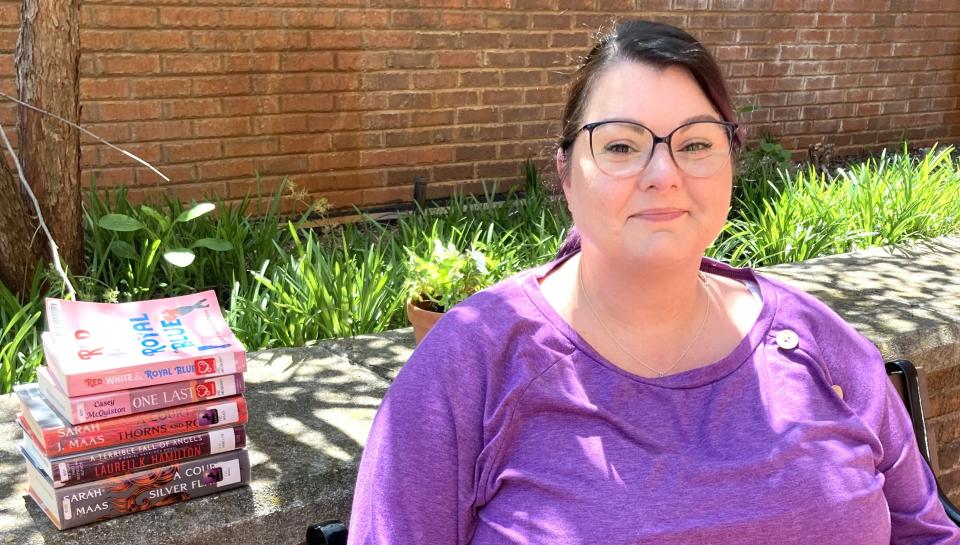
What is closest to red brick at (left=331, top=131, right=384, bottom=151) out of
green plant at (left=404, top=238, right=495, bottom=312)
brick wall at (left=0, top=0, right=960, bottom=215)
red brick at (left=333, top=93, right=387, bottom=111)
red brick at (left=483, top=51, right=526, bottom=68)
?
brick wall at (left=0, top=0, right=960, bottom=215)

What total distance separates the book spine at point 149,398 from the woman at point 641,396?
1.51 ft

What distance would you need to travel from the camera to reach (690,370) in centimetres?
194

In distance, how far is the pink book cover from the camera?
1.97 m

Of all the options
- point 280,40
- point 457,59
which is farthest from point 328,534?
point 457,59

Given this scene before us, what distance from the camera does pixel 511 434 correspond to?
1.81m

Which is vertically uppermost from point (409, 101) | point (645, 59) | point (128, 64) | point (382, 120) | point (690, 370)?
point (645, 59)

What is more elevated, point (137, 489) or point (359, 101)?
point (359, 101)

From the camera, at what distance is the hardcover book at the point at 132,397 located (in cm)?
196

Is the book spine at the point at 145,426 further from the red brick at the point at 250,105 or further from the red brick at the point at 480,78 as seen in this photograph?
the red brick at the point at 480,78

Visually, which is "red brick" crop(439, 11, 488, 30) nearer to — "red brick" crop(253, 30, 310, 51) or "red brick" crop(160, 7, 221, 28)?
"red brick" crop(253, 30, 310, 51)

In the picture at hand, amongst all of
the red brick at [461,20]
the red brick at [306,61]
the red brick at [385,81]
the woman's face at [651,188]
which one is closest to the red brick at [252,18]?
the red brick at [306,61]

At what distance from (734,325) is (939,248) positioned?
312 centimetres

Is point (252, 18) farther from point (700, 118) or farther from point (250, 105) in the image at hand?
point (700, 118)

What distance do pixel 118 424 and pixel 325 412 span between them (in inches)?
27.8
